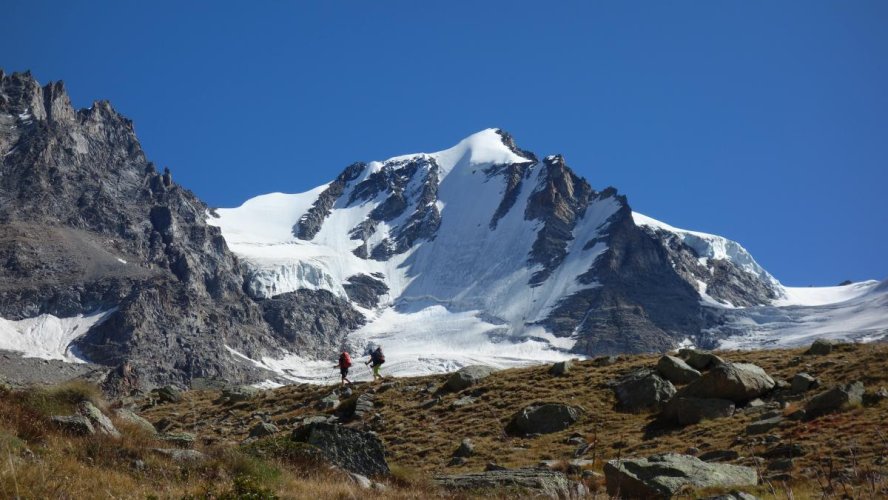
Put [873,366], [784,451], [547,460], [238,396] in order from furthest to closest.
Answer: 1. [238,396]
2. [873,366]
3. [547,460]
4. [784,451]

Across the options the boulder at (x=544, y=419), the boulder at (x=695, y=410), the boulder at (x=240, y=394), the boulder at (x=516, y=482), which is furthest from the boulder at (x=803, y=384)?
the boulder at (x=240, y=394)

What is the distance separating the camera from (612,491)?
51.0 feet

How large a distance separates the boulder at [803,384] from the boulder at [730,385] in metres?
0.79

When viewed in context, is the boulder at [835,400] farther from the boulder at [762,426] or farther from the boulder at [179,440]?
the boulder at [179,440]

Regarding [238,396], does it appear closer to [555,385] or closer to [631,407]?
[555,385]

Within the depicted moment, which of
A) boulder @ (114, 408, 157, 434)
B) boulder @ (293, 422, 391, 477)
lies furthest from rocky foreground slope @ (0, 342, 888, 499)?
boulder @ (114, 408, 157, 434)

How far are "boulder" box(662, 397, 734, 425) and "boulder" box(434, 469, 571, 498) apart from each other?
29.6 feet

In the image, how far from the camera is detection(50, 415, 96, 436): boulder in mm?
15445

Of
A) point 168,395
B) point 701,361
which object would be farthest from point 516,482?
point 168,395

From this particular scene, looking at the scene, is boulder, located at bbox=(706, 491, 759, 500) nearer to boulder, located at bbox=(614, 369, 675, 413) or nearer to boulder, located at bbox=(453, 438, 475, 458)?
boulder, located at bbox=(453, 438, 475, 458)

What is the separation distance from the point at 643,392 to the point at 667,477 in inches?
513

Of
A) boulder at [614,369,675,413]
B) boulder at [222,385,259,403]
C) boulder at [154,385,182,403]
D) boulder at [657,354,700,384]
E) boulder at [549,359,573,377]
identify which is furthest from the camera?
boulder at [154,385,182,403]

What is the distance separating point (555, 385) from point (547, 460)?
10.7m

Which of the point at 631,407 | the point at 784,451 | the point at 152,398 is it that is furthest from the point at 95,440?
the point at 152,398
